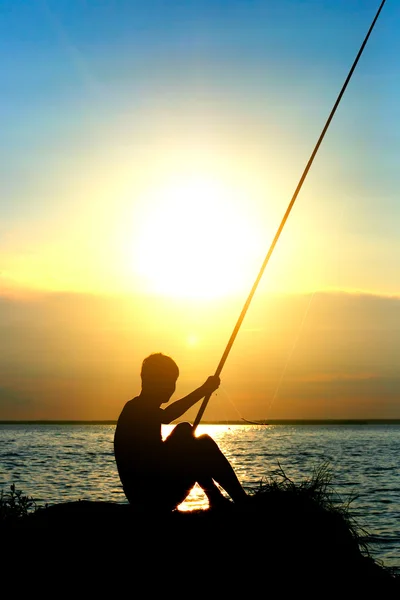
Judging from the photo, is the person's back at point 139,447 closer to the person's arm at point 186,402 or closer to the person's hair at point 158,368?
the person's arm at point 186,402

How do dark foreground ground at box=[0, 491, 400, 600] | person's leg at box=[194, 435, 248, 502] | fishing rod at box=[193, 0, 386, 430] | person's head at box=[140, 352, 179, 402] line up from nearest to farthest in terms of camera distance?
1. dark foreground ground at box=[0, 491, 400, 600]
2. person's leg at box=[194, 435, 248, 502]
3. person's head at box=[140, 352, 179, 402]
4. fishing rod at box=[193, 0, 386, 430]

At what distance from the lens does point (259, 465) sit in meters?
32.8

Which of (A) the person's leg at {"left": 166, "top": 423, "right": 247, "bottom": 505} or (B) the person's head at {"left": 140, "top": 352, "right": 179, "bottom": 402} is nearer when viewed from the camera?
(A) the person's leg at {"left": 166, "top": 423, "right": 247, "bottom": 505}

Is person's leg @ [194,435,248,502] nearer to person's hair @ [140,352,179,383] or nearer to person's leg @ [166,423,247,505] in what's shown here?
person's leg @ [166,423,247,505]

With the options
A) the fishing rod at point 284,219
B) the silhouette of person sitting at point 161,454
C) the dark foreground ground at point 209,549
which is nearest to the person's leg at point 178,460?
the silhouette of person sitting at point 161,454

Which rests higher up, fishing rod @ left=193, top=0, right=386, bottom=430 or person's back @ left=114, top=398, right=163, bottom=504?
fishing rod @ left=193, top=0, right=386, bottom=430

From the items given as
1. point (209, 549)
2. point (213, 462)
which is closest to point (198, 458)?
point (213, 462)

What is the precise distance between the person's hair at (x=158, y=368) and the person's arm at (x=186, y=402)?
247mm

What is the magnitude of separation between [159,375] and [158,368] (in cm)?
6

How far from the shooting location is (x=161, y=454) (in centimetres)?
614

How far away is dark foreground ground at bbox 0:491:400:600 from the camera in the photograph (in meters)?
5.83

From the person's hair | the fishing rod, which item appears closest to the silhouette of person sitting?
the person's hair

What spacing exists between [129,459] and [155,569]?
93 centimetres

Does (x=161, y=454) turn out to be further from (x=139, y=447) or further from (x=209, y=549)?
(x=209, y=549)
